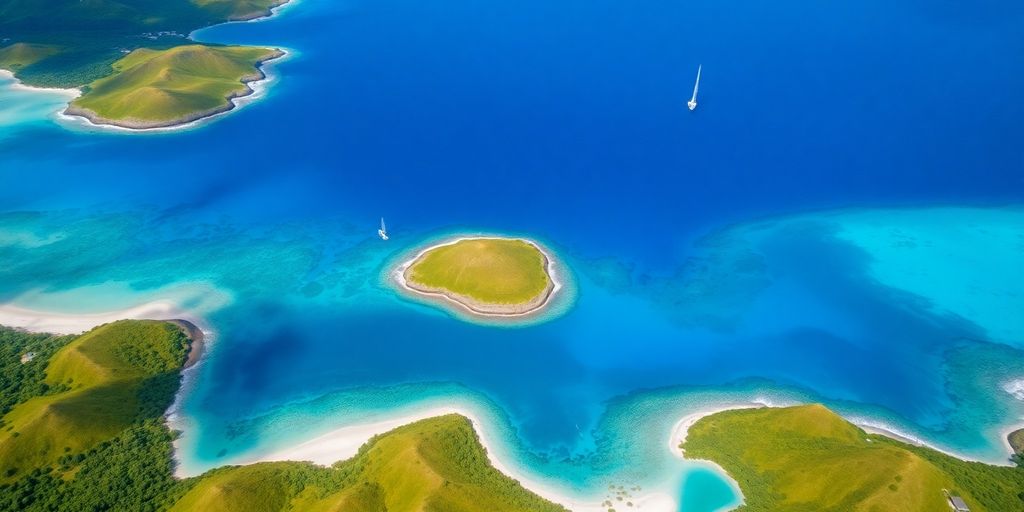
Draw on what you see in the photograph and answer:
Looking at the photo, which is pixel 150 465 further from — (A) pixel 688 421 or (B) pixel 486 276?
(A) pixel 688 421

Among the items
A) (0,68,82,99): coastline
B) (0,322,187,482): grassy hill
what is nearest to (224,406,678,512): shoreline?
(0,322,187,482): grassy hill

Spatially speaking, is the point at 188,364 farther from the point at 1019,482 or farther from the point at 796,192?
the point at 796,192

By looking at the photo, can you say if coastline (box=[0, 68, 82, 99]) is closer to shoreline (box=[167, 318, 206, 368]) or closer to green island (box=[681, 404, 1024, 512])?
shoreline (box=[167, 318, 206, 368])

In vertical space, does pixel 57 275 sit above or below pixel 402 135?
below

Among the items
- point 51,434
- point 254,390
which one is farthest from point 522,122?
point 51,434

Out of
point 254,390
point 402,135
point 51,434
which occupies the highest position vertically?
point 402,135

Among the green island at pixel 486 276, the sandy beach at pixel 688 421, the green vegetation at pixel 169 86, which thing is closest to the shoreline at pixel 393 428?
A: the sandy beach at pixel 688 421

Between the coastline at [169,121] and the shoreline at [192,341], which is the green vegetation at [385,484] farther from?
the coastline at [169,121]
